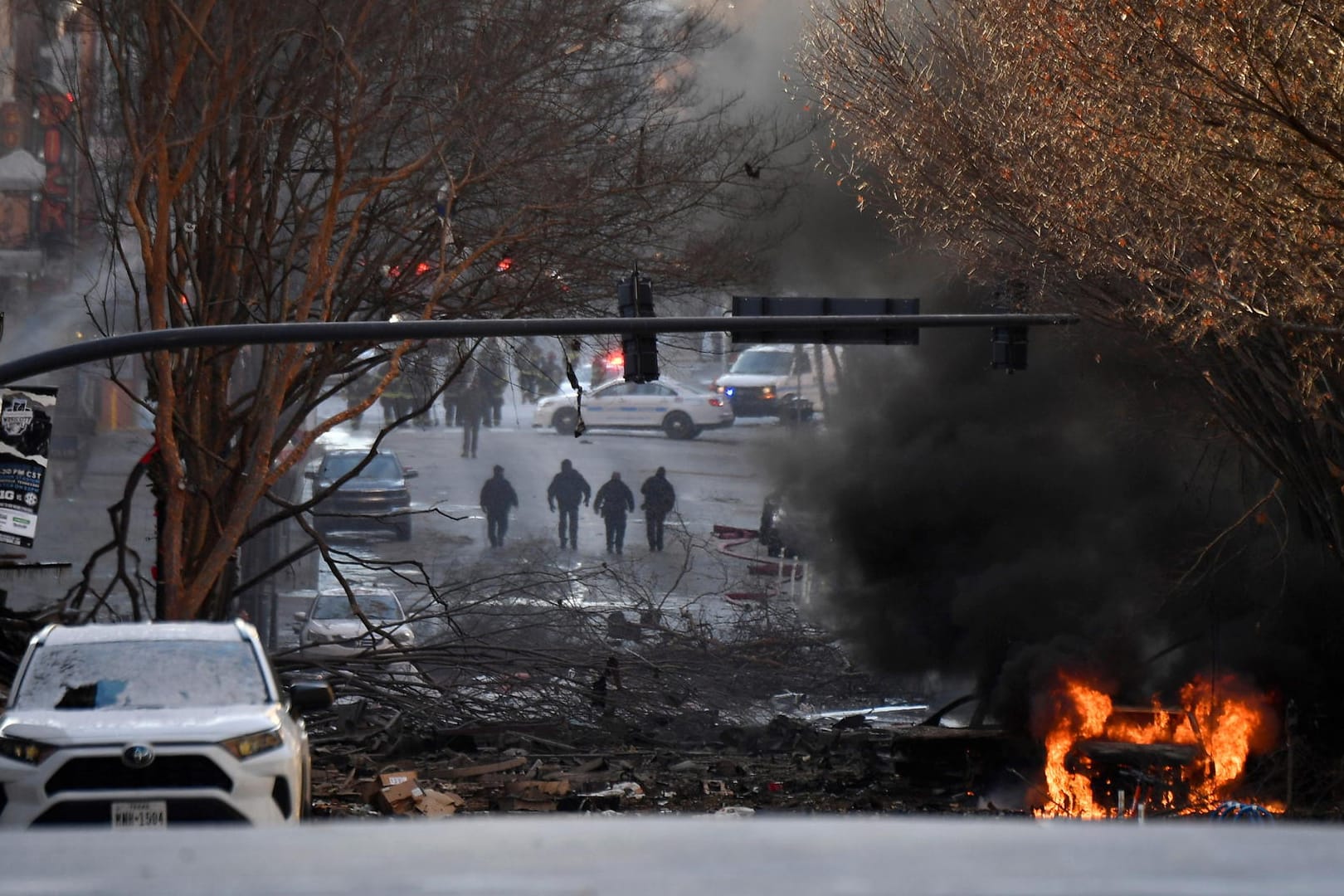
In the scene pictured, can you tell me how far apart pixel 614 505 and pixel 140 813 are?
80.0ft

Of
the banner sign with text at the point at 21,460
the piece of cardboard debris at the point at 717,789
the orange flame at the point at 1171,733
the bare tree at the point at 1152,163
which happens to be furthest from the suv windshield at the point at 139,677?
the orange flame at the point at 1171,733

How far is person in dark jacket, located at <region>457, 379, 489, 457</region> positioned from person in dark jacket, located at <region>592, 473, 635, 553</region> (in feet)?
24.4

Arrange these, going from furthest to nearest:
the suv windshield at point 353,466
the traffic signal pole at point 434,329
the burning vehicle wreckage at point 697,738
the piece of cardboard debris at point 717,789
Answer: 1. the suv windshield at point 353,466
2. the burning vehicle wreckage at point 697,738
3. the piece of cardboard debris at point 717,789
4. the traffic signal pole at point 434,329

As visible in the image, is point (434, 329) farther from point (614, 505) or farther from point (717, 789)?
point (614, 505)

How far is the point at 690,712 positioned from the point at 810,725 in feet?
8.32

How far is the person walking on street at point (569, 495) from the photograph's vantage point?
32594mm

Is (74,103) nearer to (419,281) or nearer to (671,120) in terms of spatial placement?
(419,281)

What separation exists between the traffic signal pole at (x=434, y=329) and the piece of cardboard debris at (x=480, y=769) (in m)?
6.82

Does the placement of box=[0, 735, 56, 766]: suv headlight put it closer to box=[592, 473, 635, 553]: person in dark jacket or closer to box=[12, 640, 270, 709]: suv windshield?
box=[12, 640, 270, 709]: suv windshield

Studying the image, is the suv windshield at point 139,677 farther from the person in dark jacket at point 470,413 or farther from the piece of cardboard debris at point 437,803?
the person in dark jacket at point 470,413

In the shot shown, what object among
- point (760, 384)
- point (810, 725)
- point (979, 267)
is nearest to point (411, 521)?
point (760, 384)

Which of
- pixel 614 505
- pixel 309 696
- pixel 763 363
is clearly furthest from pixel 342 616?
pixel 309 696

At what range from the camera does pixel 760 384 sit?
38688 mm

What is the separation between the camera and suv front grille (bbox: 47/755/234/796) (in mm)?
7551
